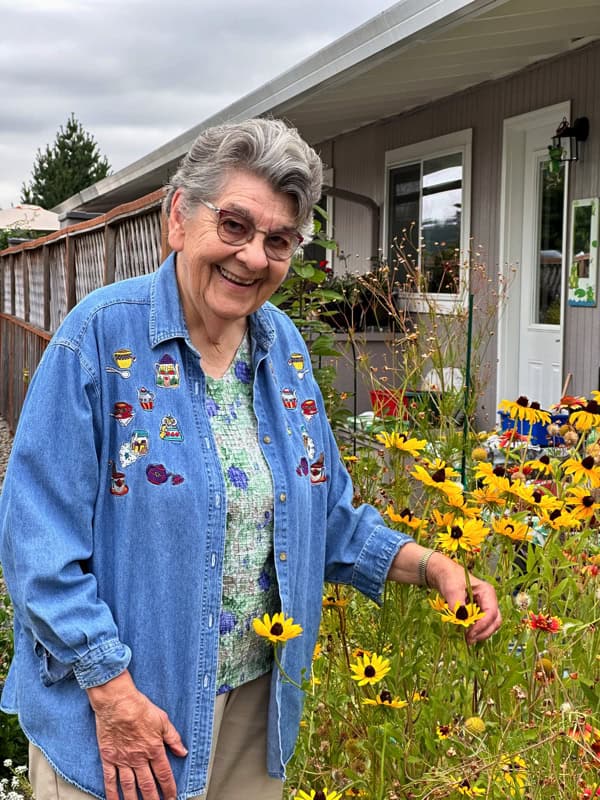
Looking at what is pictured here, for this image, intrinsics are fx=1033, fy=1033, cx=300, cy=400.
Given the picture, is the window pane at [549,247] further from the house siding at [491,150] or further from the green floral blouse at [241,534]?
the green floral blouse at [241,534]

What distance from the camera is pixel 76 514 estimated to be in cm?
163

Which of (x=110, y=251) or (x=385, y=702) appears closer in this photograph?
(x=385, y=702)

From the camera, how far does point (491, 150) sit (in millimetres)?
8484

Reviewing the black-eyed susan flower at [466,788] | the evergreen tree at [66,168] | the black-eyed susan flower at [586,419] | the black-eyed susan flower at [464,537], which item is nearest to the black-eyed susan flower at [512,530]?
the black-eyed susan flower at [464,537]

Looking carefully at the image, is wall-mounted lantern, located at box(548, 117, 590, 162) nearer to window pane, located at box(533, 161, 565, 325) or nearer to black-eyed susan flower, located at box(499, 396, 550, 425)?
window pane, located at box(533, 161, 565, 325)

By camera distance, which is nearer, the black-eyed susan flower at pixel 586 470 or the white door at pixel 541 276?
the black-eyed susan flower at pixel 586 470

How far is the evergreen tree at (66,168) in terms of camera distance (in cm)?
4759

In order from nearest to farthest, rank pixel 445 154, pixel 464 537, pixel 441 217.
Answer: pixel 464 537 < pixel 445 154 < pixel 441 217

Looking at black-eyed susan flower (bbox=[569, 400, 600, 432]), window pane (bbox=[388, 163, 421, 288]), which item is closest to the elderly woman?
black-eyed susan flower (bbox=[569, 400, 600, 432])

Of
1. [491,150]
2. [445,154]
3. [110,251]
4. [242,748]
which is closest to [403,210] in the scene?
[445,154]

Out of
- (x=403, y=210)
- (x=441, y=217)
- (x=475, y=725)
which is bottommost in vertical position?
(x=475, y=725)

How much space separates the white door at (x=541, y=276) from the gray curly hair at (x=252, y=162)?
20.0ft

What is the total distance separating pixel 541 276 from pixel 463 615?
21.8 ft

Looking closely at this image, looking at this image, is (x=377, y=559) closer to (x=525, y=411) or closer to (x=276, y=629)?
(x=276, y=629)
